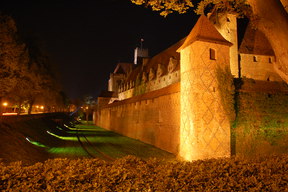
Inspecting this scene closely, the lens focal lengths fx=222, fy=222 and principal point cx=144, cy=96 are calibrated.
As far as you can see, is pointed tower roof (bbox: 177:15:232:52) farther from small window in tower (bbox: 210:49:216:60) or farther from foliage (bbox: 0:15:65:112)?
foliage (bbox: 0:15:65:112)

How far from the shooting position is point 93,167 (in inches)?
171

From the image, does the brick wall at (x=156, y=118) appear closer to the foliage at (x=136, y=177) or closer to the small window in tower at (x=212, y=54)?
the small window in tower at (x=212, y=54)

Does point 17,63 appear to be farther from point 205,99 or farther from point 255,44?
point 255,44

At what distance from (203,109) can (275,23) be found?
6362mm

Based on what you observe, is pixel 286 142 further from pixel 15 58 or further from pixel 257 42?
pixel 15 58

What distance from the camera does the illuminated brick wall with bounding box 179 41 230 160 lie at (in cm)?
1148

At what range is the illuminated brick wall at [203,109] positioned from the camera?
11.5 m

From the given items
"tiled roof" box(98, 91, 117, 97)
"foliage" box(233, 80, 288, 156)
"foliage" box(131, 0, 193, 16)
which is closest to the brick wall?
"foliage" box(233, 80, 288, 156)

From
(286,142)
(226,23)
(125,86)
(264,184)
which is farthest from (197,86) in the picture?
(125,86)

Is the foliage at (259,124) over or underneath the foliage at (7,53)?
underneath

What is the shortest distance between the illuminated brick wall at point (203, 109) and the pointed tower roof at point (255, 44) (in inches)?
514

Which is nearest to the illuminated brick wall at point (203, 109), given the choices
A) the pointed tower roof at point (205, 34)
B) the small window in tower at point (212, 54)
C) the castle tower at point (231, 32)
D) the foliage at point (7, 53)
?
the small window in tower at point (212, 54)

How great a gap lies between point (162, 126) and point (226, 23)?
13411 mm

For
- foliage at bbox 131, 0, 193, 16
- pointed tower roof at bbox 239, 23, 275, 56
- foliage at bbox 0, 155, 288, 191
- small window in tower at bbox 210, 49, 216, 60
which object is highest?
pointed tower roof at bbox 239, 23, 275, 56
